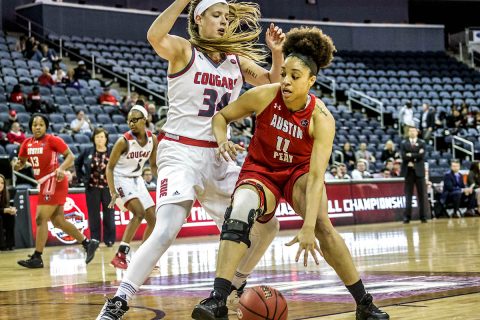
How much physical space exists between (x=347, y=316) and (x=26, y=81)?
1679 centimetres

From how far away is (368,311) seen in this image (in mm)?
5176

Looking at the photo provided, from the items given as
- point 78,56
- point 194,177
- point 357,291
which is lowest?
point 357,291

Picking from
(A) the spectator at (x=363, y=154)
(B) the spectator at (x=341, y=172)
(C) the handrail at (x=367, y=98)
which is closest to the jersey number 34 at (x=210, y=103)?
(B) the spectator at (x=341, y=172)

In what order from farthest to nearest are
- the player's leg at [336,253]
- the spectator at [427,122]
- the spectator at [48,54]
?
the spectator at [427,122] → the spectator at [48,54] → the player's leg at [336,253]

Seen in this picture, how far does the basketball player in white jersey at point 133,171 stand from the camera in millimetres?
10102

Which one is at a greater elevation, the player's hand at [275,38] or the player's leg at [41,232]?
the player's hand at [275,38]

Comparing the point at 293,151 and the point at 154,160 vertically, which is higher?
the point at 293,151

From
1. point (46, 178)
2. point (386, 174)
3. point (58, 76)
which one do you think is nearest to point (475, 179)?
point (386, 174)

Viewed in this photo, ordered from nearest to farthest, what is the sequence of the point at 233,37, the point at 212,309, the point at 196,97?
the point at 212,309
the point at 196,97
the point at 233,37

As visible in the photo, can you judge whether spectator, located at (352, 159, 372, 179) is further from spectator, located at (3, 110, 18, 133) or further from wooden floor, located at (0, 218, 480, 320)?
spectator, located at (3, 110, 18, 133)

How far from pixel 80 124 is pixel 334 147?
743 centimetres

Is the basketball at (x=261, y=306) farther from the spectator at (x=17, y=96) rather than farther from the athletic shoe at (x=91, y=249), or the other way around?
the spectator at (x=17, y=96)

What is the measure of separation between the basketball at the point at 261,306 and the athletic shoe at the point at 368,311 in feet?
1.77

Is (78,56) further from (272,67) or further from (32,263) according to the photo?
(272,67)
